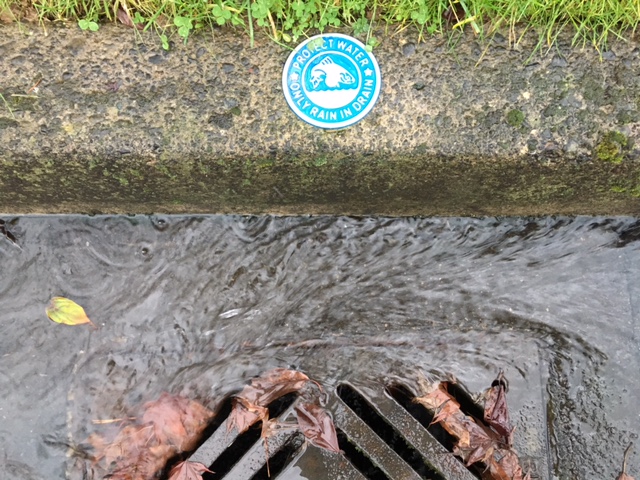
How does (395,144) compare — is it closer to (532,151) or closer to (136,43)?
(532,151)

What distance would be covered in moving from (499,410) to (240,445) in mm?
948

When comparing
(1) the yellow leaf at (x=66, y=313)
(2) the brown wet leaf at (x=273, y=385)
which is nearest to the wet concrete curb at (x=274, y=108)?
(1) the yellow leaf at (x=66, y=313)

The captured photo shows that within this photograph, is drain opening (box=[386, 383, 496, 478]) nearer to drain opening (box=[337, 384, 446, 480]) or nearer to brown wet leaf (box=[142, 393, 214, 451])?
drain opening (box=[337, 384, 446, 480])

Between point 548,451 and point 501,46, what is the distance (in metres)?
1.42

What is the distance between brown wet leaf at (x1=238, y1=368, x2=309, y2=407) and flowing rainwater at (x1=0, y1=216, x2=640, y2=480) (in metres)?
0.04

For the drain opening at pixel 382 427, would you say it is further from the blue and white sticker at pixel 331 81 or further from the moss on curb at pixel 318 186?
the blue and white sticker at pixel 331 81

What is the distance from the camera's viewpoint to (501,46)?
1.66 metres

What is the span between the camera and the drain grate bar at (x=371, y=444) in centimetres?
185

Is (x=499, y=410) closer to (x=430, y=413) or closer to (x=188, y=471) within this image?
(x=430, y=413)

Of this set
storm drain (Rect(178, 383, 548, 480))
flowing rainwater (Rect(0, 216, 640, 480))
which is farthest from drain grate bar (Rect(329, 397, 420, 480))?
flowing rainwater (Rect(0, 216, 640, 480))

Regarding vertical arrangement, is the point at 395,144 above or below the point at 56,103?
below

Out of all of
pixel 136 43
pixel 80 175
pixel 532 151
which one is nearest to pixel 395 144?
pixel 532 151

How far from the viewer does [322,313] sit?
2.03 metres

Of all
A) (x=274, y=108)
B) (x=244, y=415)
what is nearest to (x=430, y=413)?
(x=244, y=415)
